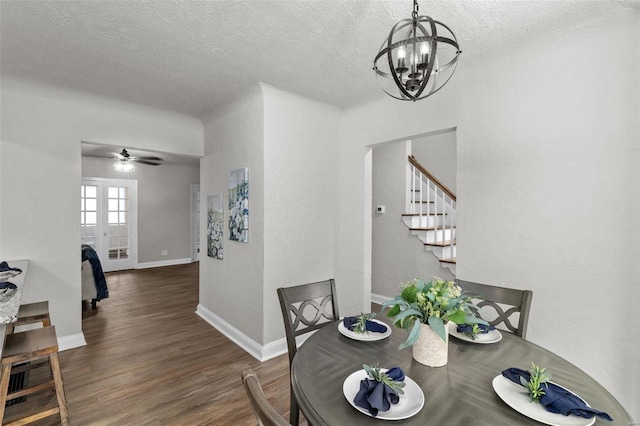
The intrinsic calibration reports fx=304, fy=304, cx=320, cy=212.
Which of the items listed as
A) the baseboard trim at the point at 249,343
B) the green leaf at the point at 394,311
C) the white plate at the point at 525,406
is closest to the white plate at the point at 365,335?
the green leaf at the point at 394,311

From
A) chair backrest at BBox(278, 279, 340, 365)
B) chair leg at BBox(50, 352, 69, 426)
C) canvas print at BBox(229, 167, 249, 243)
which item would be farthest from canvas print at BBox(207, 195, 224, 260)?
chair backrest at BBox(278, 279, 340, 365)

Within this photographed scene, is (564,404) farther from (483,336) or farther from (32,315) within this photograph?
(32,315)

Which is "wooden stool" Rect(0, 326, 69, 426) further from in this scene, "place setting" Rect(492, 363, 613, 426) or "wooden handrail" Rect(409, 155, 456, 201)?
"wooden handrail" Rect(409, 155, 456, 201)

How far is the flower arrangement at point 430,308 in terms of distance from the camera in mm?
1167

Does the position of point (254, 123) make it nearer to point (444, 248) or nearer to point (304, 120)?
point (304, 120)

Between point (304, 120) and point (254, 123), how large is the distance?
53 centimetres

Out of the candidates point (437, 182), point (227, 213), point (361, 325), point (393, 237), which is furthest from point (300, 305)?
point (437, 182)

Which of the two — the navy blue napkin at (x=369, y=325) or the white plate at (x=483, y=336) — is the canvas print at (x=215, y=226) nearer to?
the navy blue napkin at (x=369, y=325)

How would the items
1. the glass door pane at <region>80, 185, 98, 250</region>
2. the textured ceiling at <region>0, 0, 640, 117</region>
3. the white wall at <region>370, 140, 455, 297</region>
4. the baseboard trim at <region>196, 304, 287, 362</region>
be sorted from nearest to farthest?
the textured ceiling at <region>0, 0, 640, 117</region> < the baseboard trim at <region>196, 304, 287, 362</region> < the white wall at <region>370, 140, 455, 297</region> < the glass door pane at <region>80, 185, 98, 250</region>

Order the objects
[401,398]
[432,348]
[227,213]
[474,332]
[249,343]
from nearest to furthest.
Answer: [401,398] → [432,348] → [474,332] → [249,343] → [227,213]

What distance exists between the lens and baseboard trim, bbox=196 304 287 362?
2.89m

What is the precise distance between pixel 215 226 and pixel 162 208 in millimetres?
4552

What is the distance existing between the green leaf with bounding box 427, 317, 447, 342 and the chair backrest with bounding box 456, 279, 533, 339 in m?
0.60

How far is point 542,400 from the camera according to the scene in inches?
37.3
